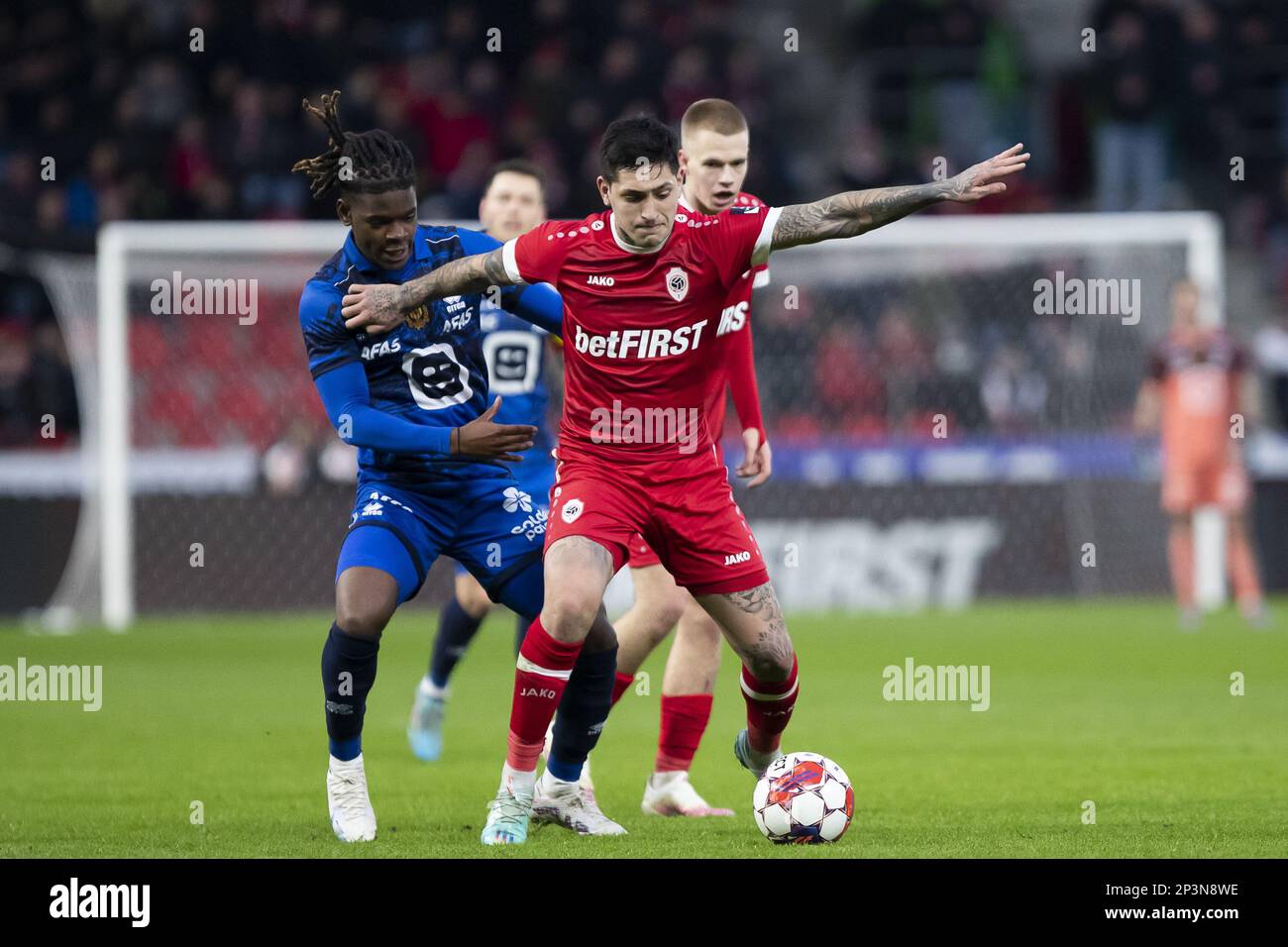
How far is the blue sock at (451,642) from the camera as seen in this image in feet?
26.5

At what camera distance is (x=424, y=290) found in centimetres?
556

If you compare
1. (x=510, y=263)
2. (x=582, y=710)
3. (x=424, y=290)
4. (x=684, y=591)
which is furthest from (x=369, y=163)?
(x=684, y=591)

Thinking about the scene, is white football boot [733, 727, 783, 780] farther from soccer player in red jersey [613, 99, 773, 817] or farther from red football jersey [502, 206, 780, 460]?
red football jersey [502, 206, 780, 460]

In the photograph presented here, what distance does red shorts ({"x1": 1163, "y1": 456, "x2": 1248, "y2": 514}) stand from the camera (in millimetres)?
14031

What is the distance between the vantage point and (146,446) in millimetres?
14734

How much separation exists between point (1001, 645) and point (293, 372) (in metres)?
6.31

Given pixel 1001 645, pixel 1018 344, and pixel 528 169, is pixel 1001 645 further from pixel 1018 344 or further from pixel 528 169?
pixel 528 169

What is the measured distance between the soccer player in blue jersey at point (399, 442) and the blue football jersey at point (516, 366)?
1640 mm

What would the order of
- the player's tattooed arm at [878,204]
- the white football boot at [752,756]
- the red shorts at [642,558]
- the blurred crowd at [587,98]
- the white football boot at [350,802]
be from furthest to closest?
the blurred crowd at [587,98] → the red shorts at [642,558] → the white football boot at [752,756] → the white football boot at [350,802] → the player's tattooed arm at [878,204]

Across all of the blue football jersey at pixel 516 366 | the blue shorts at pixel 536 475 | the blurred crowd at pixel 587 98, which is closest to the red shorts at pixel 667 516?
the blue shorts at pixel 536 475

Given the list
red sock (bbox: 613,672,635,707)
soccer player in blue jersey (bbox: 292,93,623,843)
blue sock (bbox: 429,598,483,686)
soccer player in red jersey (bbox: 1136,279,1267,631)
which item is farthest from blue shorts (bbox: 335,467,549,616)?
soccer player in red jersey (bbox: 1136,279,1267,631)

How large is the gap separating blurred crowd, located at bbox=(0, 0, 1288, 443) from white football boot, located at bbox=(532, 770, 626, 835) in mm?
12057

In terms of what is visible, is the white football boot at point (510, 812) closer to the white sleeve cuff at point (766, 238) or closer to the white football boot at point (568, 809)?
the white football boot at point (568, 809)
